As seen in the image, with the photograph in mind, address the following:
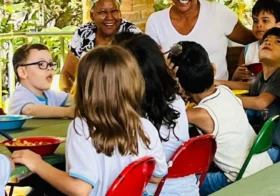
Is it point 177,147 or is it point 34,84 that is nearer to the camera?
point 177,147

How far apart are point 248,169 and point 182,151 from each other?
632mm

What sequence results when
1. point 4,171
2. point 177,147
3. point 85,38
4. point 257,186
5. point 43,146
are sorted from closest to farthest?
point 257,186 → point 4,171 → point 43,146 → point 177,147 → point 85,38

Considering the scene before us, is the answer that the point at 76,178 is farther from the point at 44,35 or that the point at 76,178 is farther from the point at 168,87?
the point at 44,35

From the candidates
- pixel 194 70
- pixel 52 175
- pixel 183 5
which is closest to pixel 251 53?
pixel 183 5

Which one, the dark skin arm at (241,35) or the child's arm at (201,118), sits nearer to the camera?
the child's arm at (201,118)

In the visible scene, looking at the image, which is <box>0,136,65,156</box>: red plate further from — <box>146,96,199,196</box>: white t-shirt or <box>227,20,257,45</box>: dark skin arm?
<box>227,20,257,45</box>: dark skin arm

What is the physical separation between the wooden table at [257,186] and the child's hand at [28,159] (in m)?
0.82

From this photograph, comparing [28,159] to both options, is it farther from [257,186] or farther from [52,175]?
[257,186]

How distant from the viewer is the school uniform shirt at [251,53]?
384 cm

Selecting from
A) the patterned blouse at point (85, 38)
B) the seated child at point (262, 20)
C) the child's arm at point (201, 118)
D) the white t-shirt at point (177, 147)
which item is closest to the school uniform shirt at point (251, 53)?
the seated child at point (262, 20)

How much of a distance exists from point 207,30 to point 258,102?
0.84m

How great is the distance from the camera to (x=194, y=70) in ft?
8.86

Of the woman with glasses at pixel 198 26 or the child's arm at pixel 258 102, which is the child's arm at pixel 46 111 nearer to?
the child's arm at pixel 258 102

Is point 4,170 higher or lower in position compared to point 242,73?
higher
